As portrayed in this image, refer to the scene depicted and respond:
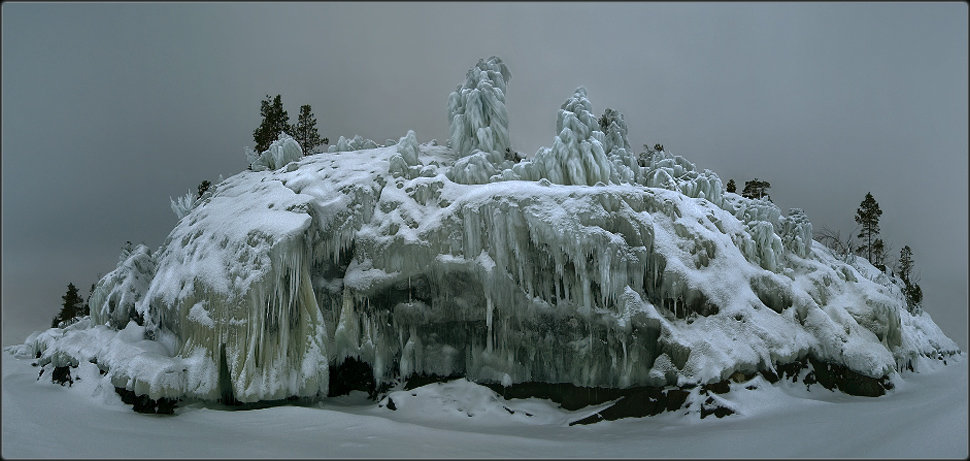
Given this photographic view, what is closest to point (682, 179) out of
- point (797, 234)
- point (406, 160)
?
point (797, 234)

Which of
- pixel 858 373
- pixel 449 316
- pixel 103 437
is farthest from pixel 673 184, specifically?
pixel 103 437

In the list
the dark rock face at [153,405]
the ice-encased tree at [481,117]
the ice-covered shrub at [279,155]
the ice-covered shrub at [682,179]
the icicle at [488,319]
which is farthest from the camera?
the ice-covered shrub at [279,155]

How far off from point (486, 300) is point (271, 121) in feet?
88.9

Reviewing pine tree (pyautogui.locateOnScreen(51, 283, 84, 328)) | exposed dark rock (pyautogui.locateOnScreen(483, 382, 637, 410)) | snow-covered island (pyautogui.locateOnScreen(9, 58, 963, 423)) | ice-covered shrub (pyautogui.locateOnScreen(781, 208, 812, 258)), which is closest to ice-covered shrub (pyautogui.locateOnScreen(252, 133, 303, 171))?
snow-covered island (pyautogui.locateOnScreen(9, 58, 963, 423))

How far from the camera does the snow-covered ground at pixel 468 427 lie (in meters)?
11.3

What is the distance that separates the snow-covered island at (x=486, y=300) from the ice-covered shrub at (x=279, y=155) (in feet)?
9.57

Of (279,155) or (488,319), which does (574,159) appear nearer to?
(488,319)

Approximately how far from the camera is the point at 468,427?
47.4 feet

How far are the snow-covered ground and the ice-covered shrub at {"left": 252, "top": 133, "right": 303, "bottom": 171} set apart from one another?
9.01 metres

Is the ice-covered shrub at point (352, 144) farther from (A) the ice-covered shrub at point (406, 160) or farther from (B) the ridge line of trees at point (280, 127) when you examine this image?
(B) the ridge line of trees at point (280, 127)

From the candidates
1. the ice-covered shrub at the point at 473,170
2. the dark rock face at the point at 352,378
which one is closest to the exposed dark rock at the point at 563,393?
the dark rock face at the point at 352,378

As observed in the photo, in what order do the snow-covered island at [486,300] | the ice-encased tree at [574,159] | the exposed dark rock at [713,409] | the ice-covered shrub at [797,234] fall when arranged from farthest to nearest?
the ice-covered shrub at [797,234]
the ice-encased tree at [574,159]
the snow-covered island at [486,300]
the exposed dark rock at [713,409]

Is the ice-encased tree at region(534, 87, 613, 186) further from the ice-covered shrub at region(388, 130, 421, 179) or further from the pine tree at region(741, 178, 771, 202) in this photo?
the pine tree at region(741, 178, 771, 202)

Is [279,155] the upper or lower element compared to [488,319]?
upper
